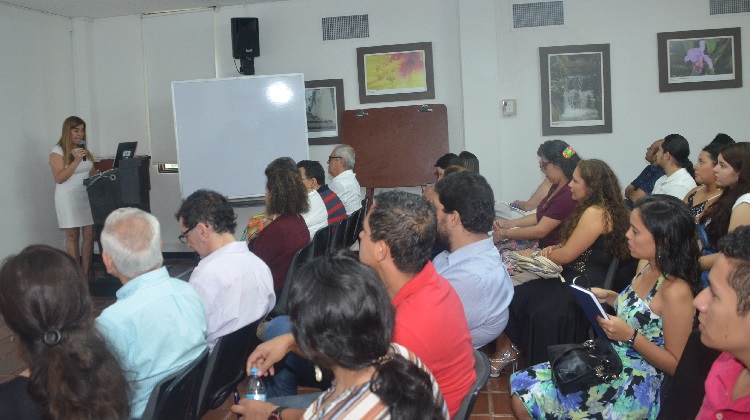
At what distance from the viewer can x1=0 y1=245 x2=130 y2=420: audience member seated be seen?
1.55 meters

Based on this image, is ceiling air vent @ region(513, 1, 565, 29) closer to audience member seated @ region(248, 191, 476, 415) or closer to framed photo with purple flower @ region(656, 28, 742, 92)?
framed photo with purple flower @ region(656, 28, 742, 92)

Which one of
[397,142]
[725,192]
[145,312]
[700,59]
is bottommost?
[145,312]

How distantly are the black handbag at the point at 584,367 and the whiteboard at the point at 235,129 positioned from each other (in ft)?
16.8

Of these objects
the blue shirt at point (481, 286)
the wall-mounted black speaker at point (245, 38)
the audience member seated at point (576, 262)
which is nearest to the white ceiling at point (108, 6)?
the wall-mounted black speaker at point (245, 38)

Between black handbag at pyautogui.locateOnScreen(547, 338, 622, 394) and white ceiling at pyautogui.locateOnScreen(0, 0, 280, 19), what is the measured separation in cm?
606

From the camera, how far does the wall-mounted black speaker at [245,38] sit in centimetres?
724

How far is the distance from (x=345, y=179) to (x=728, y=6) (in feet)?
13.4

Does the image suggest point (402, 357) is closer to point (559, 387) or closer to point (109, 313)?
point (109, 313)

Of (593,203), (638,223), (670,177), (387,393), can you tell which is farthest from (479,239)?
(670,177)

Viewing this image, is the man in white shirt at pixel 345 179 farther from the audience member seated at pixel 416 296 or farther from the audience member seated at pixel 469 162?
the audience member seated at pixel 416 296

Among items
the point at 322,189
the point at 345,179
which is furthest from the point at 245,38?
the point at 322,189

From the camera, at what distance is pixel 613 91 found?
7.02 meters

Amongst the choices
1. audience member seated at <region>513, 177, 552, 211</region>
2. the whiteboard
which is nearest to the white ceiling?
the whiteboard

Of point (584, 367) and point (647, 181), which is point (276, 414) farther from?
point (647, 181)
